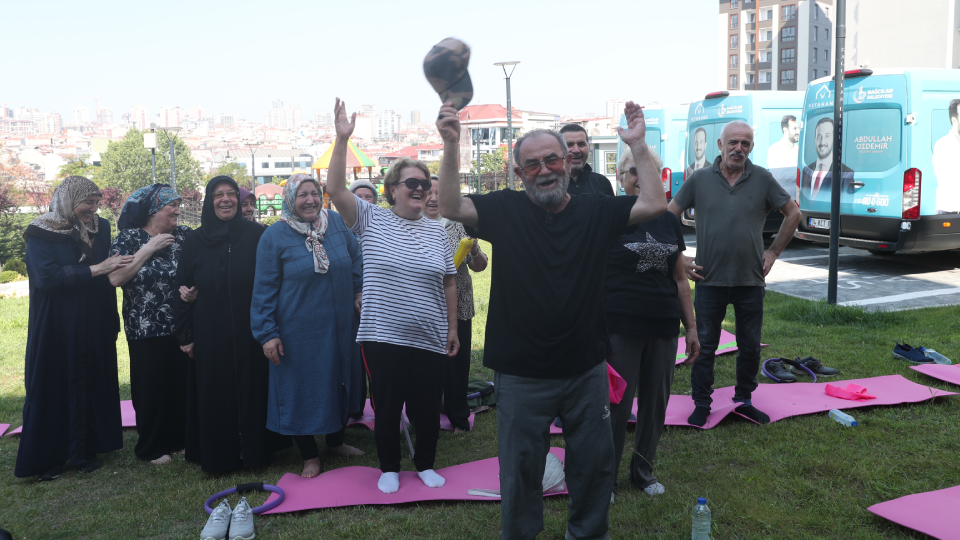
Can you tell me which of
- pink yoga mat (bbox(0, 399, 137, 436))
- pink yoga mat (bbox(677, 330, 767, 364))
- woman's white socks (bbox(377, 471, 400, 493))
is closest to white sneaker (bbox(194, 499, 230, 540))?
woman's white socks (bbox(377, 471, 400, 493))

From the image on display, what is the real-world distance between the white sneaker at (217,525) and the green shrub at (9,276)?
1859 centimetres

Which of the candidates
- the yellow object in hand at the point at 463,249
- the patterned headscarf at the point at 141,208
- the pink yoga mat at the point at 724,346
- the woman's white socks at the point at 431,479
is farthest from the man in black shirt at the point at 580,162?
the pink yoga mat at the point at 724,346

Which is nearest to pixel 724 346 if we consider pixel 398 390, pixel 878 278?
pixel 398 390

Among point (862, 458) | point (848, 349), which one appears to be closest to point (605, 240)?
point (862, 458)

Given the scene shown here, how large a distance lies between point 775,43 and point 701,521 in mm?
89183

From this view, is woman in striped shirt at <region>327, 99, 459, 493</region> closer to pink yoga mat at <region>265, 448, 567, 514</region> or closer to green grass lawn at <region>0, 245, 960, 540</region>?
pink yoga mat at <region>265, 448, 567, 514</region>

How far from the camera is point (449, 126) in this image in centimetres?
252

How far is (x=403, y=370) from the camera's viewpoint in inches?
154

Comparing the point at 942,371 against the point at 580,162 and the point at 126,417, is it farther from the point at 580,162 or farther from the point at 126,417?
the point at 126,417

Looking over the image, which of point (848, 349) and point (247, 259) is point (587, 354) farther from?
point (848, 349)

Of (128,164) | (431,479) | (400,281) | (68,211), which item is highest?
(128,164)

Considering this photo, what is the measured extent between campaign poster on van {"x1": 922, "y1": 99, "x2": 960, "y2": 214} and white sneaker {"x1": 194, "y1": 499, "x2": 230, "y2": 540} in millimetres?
9896

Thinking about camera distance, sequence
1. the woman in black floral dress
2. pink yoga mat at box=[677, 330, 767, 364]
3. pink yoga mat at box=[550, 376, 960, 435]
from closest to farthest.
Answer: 1. the woman in black floral dress
2. pink yoga mat at box=[550, 376, 960, 435]
3. pink yoga mat at box=[677, 330, 767, 364]

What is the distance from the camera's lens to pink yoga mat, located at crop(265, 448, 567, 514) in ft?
12.5
